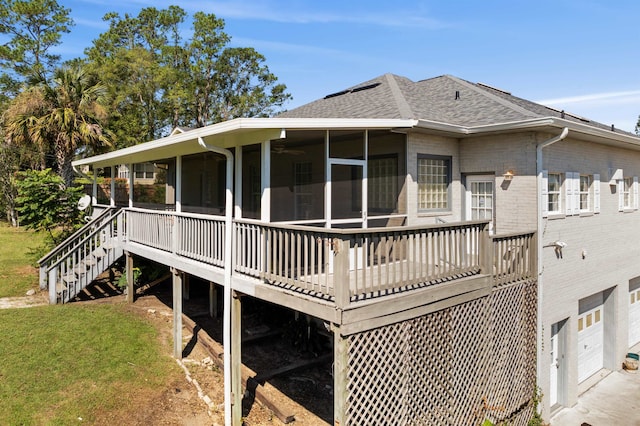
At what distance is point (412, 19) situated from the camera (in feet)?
41.6

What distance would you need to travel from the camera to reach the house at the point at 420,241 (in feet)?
17.6

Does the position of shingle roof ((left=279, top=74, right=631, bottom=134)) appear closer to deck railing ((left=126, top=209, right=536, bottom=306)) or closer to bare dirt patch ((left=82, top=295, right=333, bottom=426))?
deck railing ((left=126, top=209, right=536, bottom=306))

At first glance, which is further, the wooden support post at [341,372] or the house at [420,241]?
the house at [420,241]

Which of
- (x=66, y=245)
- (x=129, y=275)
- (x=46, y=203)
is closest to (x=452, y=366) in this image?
(x=129, y=275)

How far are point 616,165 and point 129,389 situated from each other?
12836 mm

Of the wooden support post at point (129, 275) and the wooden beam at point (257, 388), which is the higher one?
the wooden support post at point (129, 275)

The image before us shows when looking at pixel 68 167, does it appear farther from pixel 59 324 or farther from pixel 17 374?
pixel 17 374

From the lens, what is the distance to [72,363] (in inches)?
312

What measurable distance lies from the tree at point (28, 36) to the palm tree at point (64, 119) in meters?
13.0

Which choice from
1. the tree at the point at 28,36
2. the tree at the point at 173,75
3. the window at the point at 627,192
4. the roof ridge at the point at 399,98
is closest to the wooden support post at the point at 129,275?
the roof ridge at the point at 399,98

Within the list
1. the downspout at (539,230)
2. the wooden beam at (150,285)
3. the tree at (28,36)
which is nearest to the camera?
the downspout at (539,230)

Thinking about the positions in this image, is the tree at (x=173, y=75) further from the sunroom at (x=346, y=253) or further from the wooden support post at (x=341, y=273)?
the wooden support post at (x=341, y=273)

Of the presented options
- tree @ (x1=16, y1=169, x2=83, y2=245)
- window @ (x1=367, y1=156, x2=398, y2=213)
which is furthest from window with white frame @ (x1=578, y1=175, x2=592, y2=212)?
tree @ (x1=16, y1=169, x2=83, y2=245)

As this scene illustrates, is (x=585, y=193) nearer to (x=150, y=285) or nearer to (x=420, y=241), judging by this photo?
(x=420, y=241)
